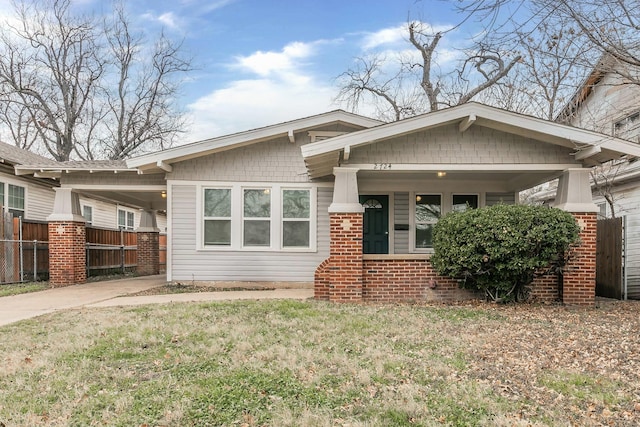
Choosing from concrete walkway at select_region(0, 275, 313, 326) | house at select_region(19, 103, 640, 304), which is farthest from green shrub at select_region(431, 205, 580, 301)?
concrete walkway at select_region(0, 275, 313, 326)

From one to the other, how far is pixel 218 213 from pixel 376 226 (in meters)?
3.95

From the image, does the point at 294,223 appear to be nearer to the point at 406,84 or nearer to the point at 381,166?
the point at 381,166

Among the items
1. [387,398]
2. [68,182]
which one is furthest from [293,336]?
[68,182]

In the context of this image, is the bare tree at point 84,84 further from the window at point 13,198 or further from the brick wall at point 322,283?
the brick wall at point 322,283

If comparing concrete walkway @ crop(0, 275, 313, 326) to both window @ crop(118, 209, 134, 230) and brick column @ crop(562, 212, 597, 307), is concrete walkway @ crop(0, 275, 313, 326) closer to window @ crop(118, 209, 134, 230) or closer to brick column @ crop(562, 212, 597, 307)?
brick column @ crop(562, 212, 597, 307)

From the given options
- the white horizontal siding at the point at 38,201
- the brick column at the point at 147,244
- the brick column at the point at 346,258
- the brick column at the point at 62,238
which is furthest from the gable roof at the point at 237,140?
the white horizontal siding at the point at 38,201

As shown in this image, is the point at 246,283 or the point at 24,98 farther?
the point at 24,98

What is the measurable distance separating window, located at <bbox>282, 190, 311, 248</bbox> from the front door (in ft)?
5.08

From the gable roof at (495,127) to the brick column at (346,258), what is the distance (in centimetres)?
128

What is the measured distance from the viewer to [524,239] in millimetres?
6945

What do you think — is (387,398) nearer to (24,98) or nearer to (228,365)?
(228,365)

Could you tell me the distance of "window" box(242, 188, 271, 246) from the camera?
1035cm

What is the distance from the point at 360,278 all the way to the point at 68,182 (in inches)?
320

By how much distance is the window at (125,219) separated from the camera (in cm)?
2147
